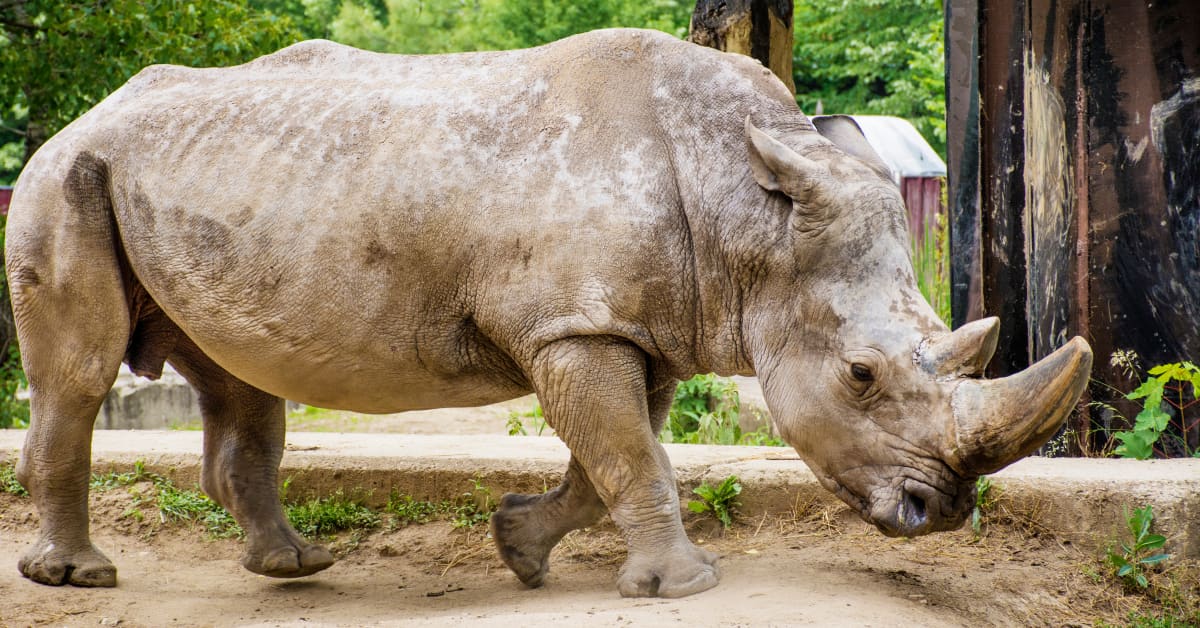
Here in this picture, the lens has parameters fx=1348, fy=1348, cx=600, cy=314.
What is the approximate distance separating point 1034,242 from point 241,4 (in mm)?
6813

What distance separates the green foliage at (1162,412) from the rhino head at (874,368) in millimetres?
1972

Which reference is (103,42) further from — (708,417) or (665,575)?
(665,575)

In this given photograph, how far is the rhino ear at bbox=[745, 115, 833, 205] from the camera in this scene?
14.1 feet

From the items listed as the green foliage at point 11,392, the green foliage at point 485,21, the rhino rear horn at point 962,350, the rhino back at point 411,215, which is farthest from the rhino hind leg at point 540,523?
the green foliage at point 485,21

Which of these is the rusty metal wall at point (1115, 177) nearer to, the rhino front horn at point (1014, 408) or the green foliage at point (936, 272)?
the green foliage at point (936, 272)

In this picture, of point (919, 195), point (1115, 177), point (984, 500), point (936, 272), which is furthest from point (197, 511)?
point (919, 195)

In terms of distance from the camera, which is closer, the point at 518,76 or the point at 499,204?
the point at 499,204

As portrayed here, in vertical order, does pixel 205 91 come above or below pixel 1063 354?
above

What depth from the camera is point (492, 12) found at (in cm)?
2375

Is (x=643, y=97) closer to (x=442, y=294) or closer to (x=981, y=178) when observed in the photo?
(x=442, y=294)

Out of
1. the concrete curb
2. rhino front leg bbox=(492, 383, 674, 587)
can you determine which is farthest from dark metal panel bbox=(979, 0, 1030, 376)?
rhino front leg bbox=(492, 383, 674, 587)

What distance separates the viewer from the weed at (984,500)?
542cm

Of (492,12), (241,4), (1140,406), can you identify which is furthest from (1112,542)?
(492,12)

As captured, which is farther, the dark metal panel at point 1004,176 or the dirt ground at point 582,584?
the dark metal panel at point 1004,176
